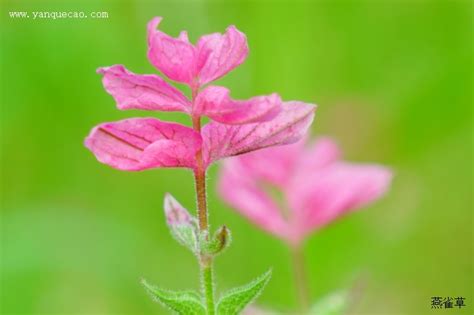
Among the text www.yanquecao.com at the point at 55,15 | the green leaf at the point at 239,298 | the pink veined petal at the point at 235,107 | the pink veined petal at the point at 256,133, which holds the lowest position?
the green leaf at the point at 239,298

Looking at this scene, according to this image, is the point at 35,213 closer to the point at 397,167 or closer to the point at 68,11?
the point at 68,11

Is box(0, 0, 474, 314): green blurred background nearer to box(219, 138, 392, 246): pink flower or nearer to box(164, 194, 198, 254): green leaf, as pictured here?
box(219, 138, 392, 246): pink flower

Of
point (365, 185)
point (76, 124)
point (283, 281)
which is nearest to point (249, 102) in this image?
point (365, 185)

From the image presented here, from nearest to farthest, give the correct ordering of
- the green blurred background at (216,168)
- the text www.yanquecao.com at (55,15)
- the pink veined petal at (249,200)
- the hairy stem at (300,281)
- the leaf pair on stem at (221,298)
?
1. the leaf pair on stem at (221,298)
2. the hairy stem at (300,281)
3. the pink veined petal at (249,200)
4. the green blurred background at (216,168)
5. the text www.yanquecao.com at (55,15)

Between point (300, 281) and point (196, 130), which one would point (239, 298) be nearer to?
point (196, 130)

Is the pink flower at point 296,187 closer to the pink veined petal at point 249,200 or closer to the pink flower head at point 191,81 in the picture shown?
the pink veined petal at point 249,200

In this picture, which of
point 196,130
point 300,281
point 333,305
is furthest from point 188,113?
point 300,281

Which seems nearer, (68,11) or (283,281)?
A: (283,281)

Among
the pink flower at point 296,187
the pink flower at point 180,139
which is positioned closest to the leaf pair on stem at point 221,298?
the pink flower at point 180,139

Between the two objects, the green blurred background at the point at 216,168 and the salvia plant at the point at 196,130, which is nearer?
the salvia plant at the point at 196,130
